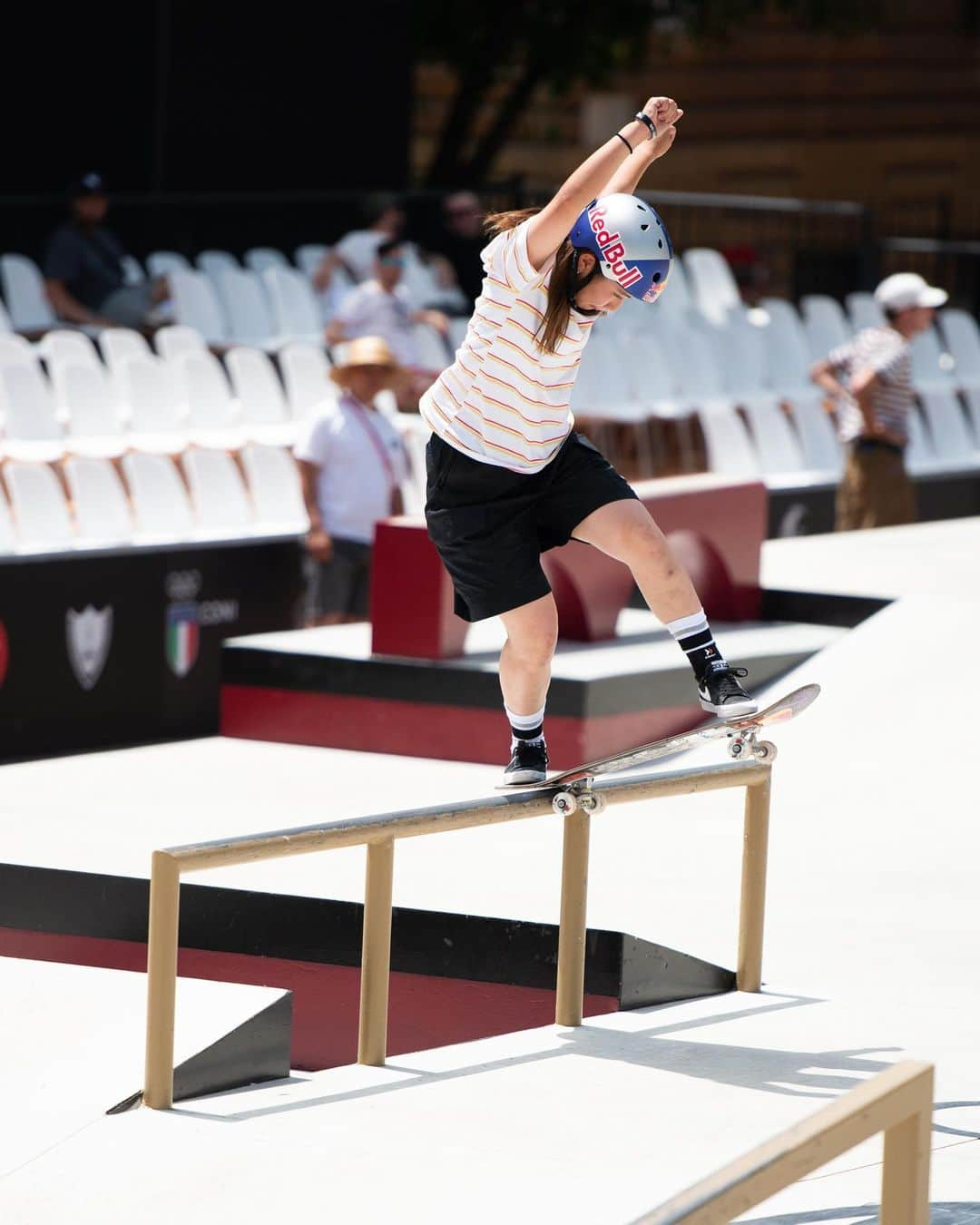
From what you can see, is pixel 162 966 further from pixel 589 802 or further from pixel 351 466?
pixel 351 466

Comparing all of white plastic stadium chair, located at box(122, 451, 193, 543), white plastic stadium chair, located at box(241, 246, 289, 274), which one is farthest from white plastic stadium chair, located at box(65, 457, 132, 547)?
white plastic stadium chair, located at box(241, 246, 289, 274)

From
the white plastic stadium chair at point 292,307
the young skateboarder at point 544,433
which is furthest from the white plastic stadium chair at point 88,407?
the young skateboarder at point 544,433

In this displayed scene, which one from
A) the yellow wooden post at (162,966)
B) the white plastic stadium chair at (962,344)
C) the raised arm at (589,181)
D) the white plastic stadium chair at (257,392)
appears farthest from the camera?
the white plastic stadium chair at (962,344)

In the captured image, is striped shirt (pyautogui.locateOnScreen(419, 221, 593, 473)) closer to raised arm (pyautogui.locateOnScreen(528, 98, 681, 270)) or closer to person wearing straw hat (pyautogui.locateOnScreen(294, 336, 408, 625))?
raised arm (pyautogui.locateOnScreen(528, 98, 681, 270))

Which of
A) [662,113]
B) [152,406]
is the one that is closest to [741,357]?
[152,406]

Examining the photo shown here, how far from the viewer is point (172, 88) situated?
1590cm

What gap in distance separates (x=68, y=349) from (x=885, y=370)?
4.55 meters

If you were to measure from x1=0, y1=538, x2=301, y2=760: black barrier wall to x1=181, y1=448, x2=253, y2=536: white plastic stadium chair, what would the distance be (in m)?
0.75

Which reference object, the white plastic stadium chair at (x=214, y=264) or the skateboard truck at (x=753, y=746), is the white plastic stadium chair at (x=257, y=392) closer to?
the white plastic stadium chair at (x=214, y=264)

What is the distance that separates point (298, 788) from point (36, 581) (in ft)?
8.02

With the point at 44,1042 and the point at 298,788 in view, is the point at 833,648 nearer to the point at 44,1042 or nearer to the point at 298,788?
the point at 298,788

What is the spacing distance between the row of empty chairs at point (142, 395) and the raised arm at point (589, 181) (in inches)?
253

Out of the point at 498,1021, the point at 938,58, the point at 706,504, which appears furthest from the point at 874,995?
the point at 938,58

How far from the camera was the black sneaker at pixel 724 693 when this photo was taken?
4.93 meters
